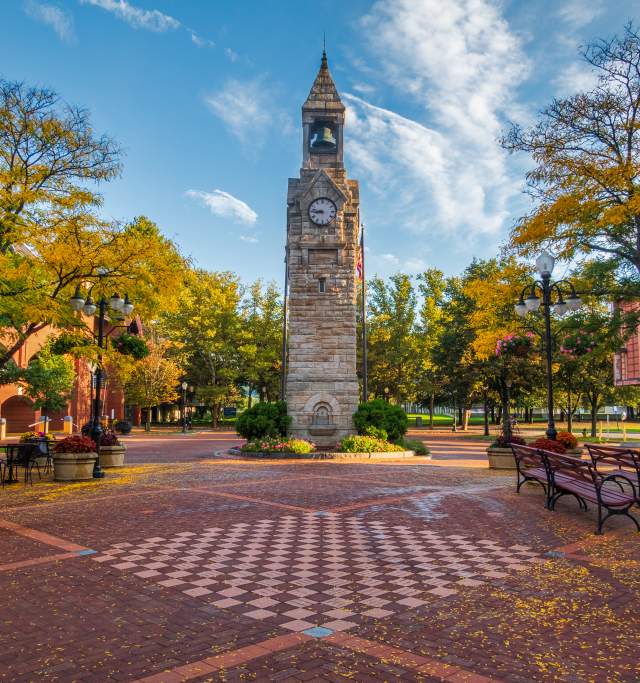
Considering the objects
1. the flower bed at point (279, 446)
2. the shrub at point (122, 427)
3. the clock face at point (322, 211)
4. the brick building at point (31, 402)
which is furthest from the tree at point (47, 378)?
the clock face at point (322, 211)

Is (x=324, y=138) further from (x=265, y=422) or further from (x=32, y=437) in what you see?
(x=32, y=437)

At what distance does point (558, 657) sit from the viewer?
4.34m

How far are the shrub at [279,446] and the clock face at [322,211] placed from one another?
926 cm

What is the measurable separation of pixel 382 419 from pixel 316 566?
56.6 feet

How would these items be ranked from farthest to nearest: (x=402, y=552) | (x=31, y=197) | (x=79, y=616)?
Result: (x=31, y=197)
(x=402, y=552)
(x=79, y=616)

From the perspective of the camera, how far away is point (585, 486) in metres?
9.62

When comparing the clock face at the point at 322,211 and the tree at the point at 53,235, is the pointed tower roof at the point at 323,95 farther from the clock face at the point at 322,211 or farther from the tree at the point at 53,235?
the tree at the point at 53,235

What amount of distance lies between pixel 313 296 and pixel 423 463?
8.57 metres

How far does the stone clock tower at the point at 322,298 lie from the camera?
2441 cm

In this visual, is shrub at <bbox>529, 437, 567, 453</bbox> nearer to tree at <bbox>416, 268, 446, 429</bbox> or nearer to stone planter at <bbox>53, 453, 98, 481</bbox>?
stone planter at <bbox>53, 453, 98, 481</bbox>

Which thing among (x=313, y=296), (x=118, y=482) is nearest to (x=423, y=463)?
(x=313, y=296)

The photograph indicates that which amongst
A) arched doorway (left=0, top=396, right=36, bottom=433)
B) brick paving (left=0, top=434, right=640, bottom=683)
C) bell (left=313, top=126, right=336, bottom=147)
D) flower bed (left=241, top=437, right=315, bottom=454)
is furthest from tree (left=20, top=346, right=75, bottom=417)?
brick paving (left=0, top=434, right=640, bottom=683)

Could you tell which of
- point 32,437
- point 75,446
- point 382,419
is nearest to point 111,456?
point 32,437

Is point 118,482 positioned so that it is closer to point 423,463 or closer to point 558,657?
point 423,463
